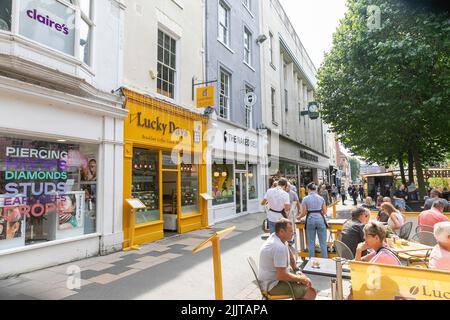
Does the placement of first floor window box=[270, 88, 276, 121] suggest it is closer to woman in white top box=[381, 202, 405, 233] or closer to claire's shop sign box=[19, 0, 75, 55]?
woman in white top box=[381, 202, 405, 233]

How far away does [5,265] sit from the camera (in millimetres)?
5418

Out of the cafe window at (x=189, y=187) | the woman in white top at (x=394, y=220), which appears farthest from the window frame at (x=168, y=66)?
the woman in white top at (x=394, y=220)

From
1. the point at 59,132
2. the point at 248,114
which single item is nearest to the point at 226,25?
the point at 248,114

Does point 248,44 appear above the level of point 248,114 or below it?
above

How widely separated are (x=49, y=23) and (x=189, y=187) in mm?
6745

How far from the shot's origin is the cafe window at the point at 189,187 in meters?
10.7

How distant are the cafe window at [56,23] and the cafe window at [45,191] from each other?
7.09ft

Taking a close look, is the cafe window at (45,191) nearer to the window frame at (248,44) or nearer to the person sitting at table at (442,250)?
the person sitting at table at (442,250)

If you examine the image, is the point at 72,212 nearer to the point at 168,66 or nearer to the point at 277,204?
the point at 277,204

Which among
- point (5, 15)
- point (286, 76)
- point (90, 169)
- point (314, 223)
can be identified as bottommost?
point (314, 223)

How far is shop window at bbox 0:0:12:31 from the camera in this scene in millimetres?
5582

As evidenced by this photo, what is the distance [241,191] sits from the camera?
49.9 ft

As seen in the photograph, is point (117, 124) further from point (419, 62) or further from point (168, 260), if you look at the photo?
point (419, 62)

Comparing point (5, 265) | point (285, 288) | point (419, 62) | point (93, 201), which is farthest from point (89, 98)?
point (419, 62)
